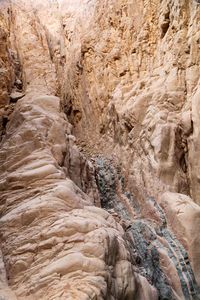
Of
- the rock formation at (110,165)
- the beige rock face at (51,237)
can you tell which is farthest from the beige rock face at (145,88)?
the beige rock face at (51,237)

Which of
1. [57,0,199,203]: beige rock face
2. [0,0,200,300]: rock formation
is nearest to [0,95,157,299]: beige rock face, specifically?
[0,0,200,300]: rock formation

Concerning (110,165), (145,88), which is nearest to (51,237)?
(110,165)

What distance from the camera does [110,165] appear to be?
8.58 metres

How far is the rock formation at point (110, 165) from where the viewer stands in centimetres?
370

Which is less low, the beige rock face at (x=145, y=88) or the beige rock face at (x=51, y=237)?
the beige rock face at (x=145, y=88)

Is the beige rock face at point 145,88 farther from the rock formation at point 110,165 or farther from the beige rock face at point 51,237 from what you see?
the beige rock face at point 51,237

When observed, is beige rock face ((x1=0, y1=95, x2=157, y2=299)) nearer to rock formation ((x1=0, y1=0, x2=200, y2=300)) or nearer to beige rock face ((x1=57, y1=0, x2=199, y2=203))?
rock formation ((x1=0, y1=0, x2=200, y2=300))

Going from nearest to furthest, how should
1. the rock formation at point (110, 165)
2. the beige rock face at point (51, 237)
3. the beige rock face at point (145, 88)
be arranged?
the beige rock face at point (51, 237), the rock formation at point (110, 165), the beige rock face at point (145, 88)

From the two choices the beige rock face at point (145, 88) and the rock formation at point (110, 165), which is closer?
the rock formation at point (110, 165)

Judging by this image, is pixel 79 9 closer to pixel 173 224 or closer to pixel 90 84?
pixel 90 84

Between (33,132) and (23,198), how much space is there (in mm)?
1855

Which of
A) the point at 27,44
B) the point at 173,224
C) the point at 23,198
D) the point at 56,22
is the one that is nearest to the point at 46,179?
the point at 23,198

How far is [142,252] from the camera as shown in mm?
5609

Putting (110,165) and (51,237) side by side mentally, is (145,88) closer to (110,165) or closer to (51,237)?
(110,165)
